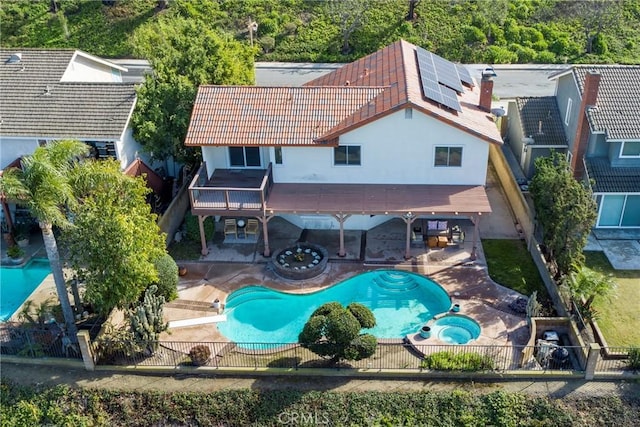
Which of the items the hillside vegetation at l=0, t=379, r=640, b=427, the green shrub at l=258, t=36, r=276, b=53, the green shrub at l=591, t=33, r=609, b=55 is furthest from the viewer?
the green shrub at l=258, t=36, r=276, b=53

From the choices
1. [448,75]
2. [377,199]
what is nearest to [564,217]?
[377,199]

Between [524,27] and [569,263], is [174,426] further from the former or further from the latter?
[524,27]

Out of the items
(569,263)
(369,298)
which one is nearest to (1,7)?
(369,298)

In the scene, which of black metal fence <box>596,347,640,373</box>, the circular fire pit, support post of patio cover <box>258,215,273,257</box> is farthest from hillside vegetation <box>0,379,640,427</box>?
support post of patio cover <box>258,215,273,257</box>

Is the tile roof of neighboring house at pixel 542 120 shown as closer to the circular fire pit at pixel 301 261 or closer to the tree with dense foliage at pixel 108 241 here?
the circular fire pit at pixel 301 261

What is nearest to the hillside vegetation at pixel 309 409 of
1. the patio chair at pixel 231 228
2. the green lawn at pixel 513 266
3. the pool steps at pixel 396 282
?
the green lawn at pixel 513 266

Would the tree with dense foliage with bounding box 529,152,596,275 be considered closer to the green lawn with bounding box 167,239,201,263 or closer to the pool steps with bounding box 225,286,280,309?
the pool steps with bounding box 225,286,280,309

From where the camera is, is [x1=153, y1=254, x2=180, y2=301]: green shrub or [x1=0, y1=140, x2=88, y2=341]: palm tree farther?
[x1=153, y1=254, x2=180, y2=301]: green shrub

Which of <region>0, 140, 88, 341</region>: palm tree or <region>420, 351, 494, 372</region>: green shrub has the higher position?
<region>0, 140, 88, 341</region>: palm tree

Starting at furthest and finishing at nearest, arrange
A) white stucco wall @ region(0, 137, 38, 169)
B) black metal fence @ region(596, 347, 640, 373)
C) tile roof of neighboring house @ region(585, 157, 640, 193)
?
white stucco wall @ region(0, 137, 38, 169) → tile roof of neighboring house @ region(585, 157, 640, 193) → black metal fence @ region(596, 347, 640, 373)
